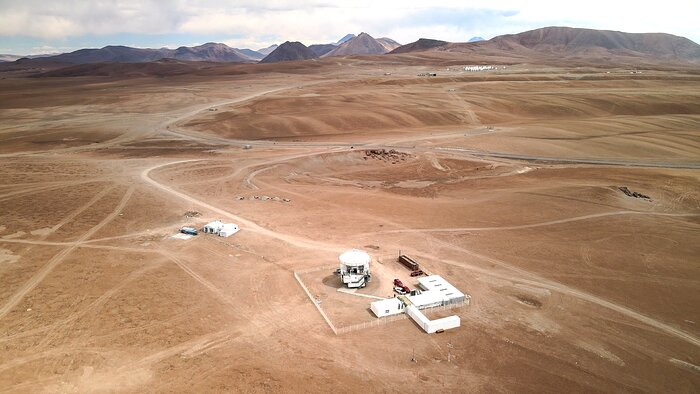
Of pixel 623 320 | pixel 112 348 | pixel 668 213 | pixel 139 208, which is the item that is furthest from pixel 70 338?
pixel 668 213

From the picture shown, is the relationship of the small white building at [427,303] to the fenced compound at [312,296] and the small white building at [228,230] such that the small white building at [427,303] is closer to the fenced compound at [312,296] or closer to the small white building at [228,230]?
the fenced compound at [312,296]

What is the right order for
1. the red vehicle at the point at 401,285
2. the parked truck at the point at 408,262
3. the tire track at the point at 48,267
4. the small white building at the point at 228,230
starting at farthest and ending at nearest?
1. the small white building at the point at 228,230
2. the parked truck at the point at 408,262
3. the red vehicle at the point at 401,285
4. the tire track at the point at 48,267

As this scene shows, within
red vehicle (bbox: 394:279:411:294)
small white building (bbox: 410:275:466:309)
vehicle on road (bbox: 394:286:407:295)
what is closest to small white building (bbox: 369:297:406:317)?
small white building (bbox: 410:275:466:309)

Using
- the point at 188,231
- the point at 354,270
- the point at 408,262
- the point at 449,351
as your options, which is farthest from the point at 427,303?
the point at 188,231

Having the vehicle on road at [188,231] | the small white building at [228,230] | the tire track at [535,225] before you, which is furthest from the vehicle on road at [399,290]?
the vehicle on road at [188,231]

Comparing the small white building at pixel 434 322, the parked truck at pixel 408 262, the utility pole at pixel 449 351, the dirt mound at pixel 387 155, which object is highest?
the dirt mound at pixel 387 155

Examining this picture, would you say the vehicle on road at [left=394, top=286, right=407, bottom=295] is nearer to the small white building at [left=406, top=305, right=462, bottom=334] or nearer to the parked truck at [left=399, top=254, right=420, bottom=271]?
the small white building at [left=406, top=305, right=462, bottom=334]

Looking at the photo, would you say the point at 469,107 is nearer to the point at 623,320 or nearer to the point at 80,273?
the point at 623,320
